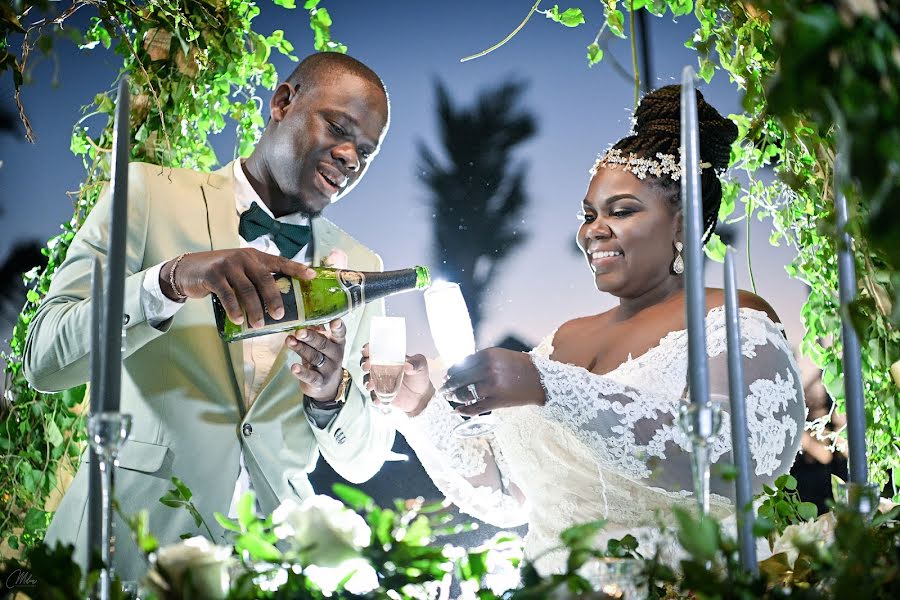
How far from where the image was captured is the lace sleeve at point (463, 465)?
1.92 m

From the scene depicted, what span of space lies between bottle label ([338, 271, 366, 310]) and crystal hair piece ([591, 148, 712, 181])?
0.60 m

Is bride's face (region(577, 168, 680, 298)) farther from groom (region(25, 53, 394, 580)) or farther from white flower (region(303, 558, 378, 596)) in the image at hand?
white flower (region(303, 558, 378, 596))

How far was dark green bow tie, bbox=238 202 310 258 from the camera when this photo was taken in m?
1.87

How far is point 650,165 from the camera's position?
1905 mm

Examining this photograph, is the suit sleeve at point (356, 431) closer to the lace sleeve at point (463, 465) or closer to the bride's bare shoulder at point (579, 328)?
the lace sleeve at point (463, 465)

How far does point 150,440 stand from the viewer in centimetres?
166

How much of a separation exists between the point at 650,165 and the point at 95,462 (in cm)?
148

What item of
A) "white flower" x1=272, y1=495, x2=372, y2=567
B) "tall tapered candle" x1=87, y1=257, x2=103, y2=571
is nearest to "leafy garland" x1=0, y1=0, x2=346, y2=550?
"tall tapered candle" x1=87, y1=257, x2=103, y2=571

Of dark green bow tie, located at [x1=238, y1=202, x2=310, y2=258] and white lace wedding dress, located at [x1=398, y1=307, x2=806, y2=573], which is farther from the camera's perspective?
dark green bow tie, located at [x1=238, y1=202, x2=310, y2=258]

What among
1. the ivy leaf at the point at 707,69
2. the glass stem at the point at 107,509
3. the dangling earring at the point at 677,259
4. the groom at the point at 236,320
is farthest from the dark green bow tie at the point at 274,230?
the glass stem at the point at 107,509

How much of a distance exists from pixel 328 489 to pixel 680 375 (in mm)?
1375

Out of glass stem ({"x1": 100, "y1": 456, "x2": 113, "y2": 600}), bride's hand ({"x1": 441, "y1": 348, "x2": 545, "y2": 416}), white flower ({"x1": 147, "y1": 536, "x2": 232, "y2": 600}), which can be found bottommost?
white flower ({"x1": 147, "y1": 536, "x2": 232, "y2": 600})

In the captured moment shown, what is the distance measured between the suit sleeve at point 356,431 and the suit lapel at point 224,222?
174 mm

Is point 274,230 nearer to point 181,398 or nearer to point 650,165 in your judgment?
point 181,398
